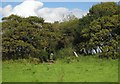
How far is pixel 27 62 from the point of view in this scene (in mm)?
24469

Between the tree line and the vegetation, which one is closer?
the vegetation

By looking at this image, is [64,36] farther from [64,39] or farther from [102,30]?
[102,30]

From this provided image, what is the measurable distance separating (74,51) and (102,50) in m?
3.53

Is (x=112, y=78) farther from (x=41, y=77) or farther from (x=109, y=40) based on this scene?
(x=109, y=40)

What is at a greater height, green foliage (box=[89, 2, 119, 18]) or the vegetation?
green foliage (box=[89, 2, 119, 18])

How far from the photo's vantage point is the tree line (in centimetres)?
2562

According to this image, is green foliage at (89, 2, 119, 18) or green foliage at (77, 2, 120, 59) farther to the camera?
green foliage at (89, 2, 119, 18)

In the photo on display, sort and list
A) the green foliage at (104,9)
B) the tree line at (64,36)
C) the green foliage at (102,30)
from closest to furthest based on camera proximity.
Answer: the tree line at (64,36)
the green foliage at (102,30)
the green foliage at (104,9)

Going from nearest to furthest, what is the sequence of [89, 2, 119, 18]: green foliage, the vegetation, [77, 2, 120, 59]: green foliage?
the vegetation, [77, 2, 120, 59]: green foliage, [89, 2, 119, 18]: green foliage

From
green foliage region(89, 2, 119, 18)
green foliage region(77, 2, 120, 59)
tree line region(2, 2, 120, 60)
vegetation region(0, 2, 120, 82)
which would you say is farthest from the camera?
green foliage region(89, 2, 119, 18)

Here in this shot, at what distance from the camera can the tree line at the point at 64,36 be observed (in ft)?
84.1

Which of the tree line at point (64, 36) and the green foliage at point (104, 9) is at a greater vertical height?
the green foliage at point (104, 9)

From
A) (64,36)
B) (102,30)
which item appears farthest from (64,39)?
(102,30)

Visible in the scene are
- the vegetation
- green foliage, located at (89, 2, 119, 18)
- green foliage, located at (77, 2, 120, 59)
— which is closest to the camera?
the vegetation
